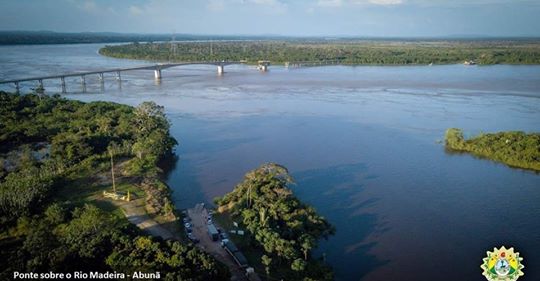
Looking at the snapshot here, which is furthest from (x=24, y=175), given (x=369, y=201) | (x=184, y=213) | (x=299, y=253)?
(x=369, y=201)

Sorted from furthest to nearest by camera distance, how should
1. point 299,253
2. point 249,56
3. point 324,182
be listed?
point 249,56 → point 324,182 → point 299,253

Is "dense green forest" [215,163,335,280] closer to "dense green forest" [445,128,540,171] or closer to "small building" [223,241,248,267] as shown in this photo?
"small building" [223,241,248,267]

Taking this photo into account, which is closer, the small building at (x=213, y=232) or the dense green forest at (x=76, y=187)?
the dense green forest at (x=76, y=187)

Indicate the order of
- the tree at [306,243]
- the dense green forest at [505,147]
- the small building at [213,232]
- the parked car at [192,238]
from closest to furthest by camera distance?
the tree at [306,243]
the parked car at [192,238]
the small building at [213,232]
the dense green forest at [505,147]

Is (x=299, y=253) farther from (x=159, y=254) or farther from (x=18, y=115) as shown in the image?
(x=18, y=115)

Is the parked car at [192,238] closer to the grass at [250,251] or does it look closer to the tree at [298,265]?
the grass at [250,251]

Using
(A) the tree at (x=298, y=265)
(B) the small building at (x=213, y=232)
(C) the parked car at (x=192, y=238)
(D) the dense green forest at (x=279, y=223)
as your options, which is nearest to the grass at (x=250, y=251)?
(D) the dense green forest at (x=279, y=223)
